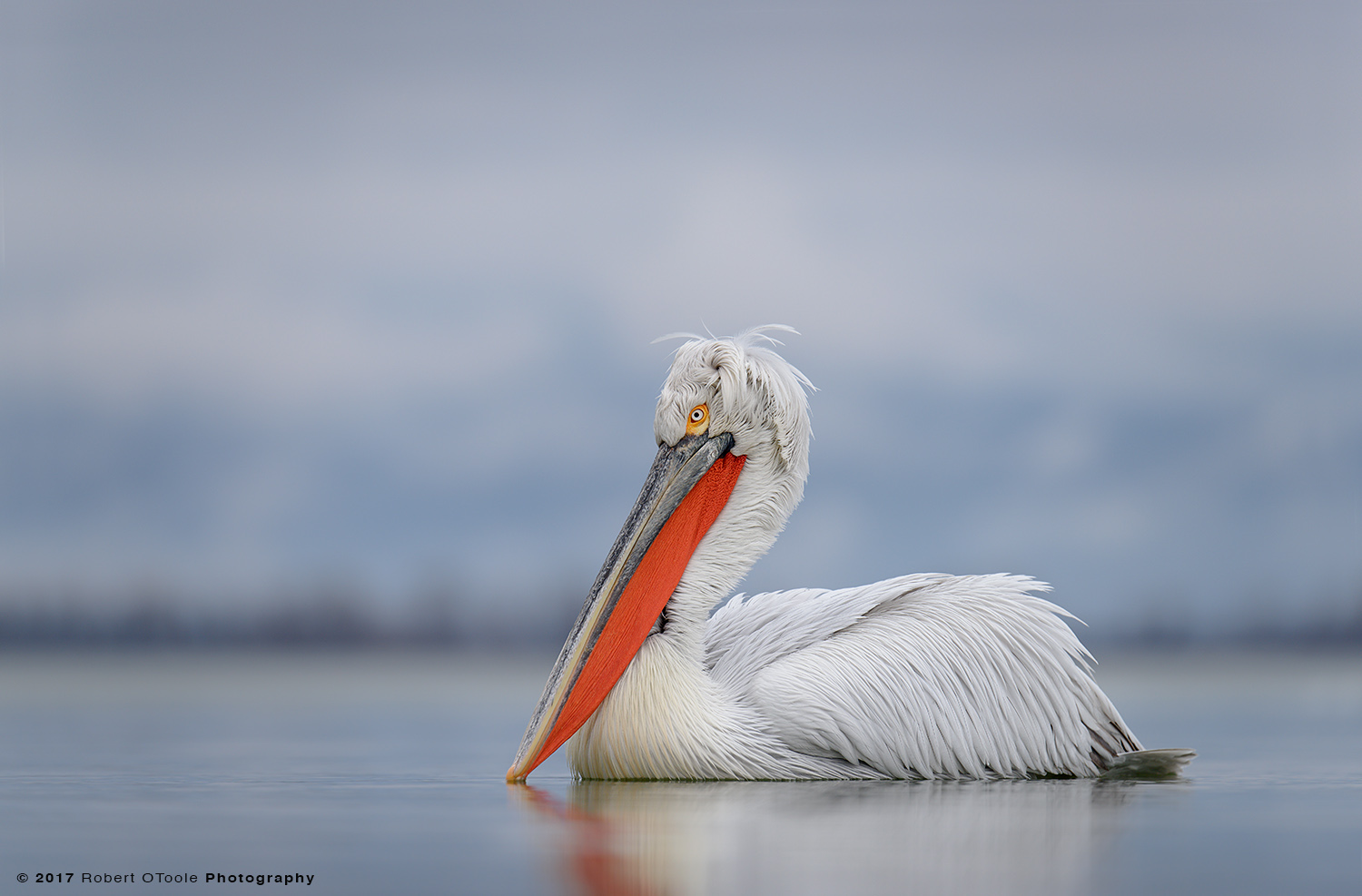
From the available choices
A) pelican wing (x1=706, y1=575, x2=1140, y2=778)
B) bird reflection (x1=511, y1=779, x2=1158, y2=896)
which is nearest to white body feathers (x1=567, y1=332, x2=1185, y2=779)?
pelican wing (x1=706, y1=575, x2=1140, y2=778)

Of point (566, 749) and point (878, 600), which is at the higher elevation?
point (878, 600)

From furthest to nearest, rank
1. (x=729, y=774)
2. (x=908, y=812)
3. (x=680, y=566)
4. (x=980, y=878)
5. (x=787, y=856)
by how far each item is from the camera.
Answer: (x=680, y=566) → (x=729, y=774) → (x=908, y=812) → (x=787, y=856) → (x=980, y=878)

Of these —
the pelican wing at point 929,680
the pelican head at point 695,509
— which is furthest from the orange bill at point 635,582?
the pelican wing at point 929,680

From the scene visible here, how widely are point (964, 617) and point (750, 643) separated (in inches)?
42.2

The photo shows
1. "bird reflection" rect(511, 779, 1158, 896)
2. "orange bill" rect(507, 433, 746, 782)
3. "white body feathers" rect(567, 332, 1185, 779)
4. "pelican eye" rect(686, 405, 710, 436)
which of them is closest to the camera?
"bird reflection" rect(511, 779, 1158, 896)

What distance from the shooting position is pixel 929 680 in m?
6.93

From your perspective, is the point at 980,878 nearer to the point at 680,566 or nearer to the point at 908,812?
the point at 908,812

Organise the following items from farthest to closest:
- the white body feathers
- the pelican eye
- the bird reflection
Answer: the pelican eye → the white body feathers → the bird reflection

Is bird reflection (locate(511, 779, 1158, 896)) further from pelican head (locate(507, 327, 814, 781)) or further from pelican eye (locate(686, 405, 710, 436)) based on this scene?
pelican eye (locate(686, 405, 710, 436))

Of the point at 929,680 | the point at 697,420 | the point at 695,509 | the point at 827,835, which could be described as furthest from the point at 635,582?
the point at 827,835

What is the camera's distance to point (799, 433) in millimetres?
7406

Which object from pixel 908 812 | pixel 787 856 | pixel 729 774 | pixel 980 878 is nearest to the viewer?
pixel 980 878

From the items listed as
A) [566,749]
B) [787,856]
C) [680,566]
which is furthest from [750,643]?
[787,856]

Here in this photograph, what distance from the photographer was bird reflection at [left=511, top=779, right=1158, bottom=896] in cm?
439
